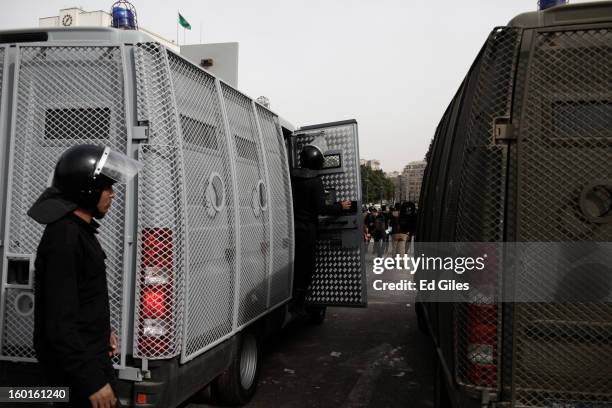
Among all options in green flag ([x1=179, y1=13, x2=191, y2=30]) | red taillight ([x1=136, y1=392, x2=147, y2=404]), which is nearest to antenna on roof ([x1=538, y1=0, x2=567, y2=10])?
red taillight ([x1=136, y1=392, x2=147, y2=404])

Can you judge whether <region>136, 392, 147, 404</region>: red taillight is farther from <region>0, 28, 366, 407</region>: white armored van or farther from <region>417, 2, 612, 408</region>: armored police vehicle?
<region>417, 2, 612, 408</region>: armored police vehicle

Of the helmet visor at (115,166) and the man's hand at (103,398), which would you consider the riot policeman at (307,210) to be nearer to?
the helmet visor at (115,166)

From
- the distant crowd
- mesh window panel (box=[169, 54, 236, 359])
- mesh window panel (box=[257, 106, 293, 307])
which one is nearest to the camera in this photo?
mesh window panel (box=[169, 54, 236, 359])

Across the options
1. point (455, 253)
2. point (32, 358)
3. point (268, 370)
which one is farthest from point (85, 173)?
point (268, 370)

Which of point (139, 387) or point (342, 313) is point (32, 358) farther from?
point (342, 313)

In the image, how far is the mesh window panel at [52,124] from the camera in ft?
10.7

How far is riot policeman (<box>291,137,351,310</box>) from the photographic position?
20.0 ft

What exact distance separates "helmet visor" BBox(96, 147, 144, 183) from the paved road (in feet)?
9.57

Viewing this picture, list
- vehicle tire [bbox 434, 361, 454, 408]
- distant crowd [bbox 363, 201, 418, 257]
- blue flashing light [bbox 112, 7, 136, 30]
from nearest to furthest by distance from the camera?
vehicle tire [bbox 434, 361, 454, 408]
blue flashing light [bbox 112, 7, 136, 30]
distant crowd [bbox 363, 201, 418, 257]

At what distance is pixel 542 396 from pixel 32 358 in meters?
3.27

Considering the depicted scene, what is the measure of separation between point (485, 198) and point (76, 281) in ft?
7.10

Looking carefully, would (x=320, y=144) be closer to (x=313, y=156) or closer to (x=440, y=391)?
(x=313, y=156)

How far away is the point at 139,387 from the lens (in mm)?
3098

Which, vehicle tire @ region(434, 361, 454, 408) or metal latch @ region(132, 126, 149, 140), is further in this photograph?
vehicle tire @ region(434, 361, 454, 408)
